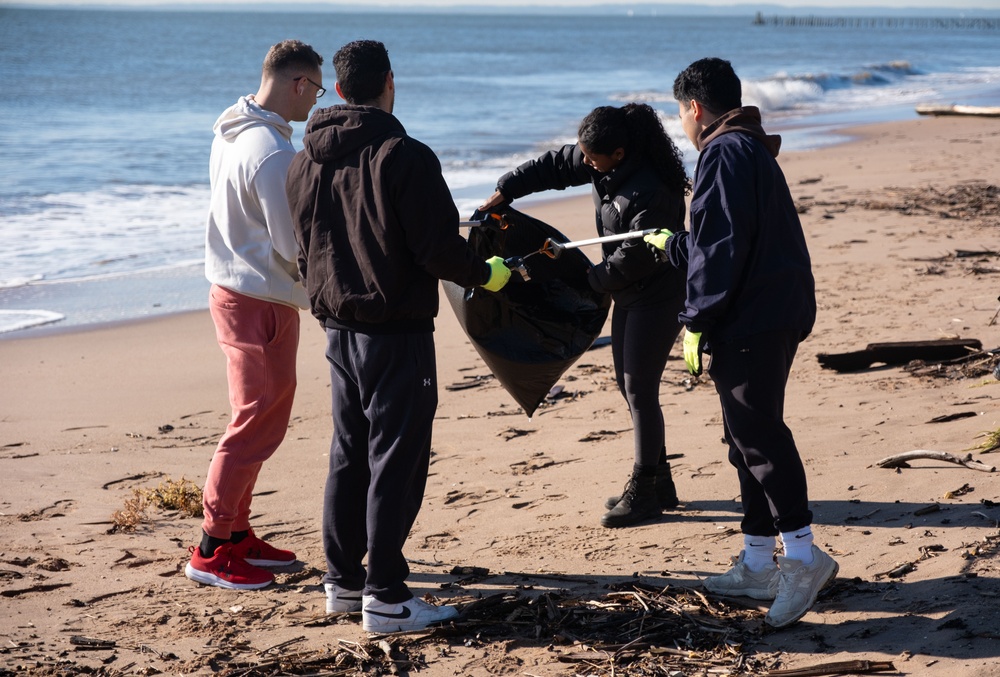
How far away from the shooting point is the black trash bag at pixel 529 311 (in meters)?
4.32

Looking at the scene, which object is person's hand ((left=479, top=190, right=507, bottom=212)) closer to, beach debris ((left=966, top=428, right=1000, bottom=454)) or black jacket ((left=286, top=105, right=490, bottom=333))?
black jacket ((left=286, top=105, right=490, bottom=333))

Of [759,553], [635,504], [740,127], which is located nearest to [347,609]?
[635,504]

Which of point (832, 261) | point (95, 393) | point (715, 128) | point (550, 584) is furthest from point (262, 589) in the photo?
point (832, 261)

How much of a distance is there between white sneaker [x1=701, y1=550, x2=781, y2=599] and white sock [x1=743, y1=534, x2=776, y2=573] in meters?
0.01

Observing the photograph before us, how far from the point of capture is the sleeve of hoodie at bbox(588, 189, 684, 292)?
3865 millimetres

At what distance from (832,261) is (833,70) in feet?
136

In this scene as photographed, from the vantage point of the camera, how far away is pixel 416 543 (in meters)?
4.35

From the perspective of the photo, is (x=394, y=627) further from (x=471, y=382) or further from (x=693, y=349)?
(x=471, y=382)

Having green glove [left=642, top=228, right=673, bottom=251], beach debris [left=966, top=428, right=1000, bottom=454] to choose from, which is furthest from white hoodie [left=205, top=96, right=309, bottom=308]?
beach debris [left=966, top=428, right=1000, bottom=454]

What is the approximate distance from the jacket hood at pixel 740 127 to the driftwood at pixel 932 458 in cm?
182

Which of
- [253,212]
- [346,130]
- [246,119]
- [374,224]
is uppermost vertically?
[246,119]

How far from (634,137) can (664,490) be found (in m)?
1.57

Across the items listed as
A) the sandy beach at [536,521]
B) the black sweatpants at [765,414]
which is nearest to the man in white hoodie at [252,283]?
the sandy beach at [536,521]

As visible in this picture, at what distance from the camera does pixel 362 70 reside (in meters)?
3.20
